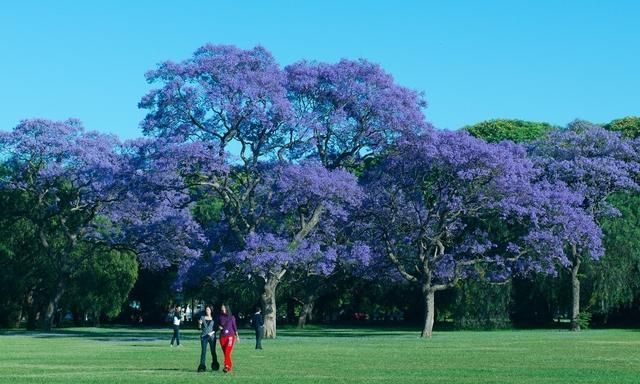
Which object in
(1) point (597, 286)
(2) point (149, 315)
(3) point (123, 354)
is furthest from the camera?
(2) point (149, 315)

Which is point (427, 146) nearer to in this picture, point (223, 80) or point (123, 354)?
point (223, 80)

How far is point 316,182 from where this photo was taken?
50750 mm

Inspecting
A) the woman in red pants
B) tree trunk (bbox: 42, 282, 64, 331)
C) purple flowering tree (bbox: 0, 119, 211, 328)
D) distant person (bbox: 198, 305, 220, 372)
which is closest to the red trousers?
the woman in red pants

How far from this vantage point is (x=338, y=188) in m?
51.2

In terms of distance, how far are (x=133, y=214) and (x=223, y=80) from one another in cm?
1892

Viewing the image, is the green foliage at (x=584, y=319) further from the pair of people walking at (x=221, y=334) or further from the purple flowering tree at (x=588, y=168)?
the pair of people walking at (x=221, y=334)

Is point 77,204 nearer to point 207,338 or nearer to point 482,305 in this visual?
point 482,305

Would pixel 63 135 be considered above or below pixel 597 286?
above

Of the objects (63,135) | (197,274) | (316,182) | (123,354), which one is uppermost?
(63,135)

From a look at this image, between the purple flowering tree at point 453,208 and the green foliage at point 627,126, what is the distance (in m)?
23.7

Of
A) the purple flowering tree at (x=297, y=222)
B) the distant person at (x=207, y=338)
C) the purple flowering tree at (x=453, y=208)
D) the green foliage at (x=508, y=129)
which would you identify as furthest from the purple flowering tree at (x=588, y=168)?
the distant person at (x=207, y=338)

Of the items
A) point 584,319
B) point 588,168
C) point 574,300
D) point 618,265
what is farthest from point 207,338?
point 584,319

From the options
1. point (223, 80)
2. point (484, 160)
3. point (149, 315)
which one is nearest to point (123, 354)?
point (223, 80)

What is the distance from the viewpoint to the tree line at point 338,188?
5169 cm
